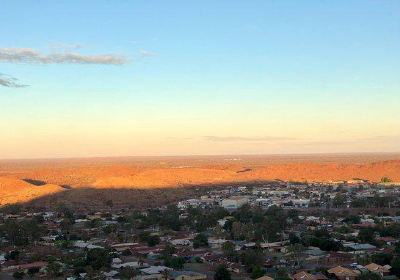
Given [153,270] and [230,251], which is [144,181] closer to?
[230,251]

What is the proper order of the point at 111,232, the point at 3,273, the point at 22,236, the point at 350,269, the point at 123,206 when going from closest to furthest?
1. the point at 350,269
2. the point at 3,273
3. the point at 22,236
4. the point at 111,232
5. the point at 123,206

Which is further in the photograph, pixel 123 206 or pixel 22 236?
pixel 123 206

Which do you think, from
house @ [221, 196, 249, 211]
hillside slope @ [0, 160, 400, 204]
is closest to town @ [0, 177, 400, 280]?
house @ [221, 196, 249, 211]

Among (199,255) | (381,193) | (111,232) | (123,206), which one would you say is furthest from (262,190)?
(199,255)

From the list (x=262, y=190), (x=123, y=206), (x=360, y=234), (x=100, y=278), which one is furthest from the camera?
(x=262, y=190)

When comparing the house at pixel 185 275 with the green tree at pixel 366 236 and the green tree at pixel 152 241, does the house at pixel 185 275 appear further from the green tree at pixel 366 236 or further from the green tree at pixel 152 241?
the green tree at pixel 366 236

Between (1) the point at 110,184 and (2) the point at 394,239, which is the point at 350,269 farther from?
(1) the point at 110,184
